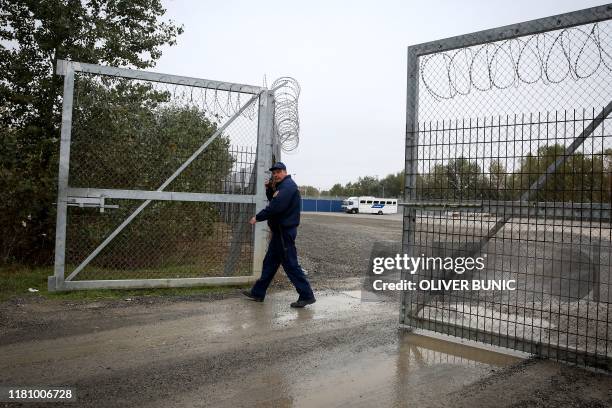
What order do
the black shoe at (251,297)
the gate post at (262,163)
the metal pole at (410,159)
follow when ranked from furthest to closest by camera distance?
1. the gate post at (262,163)
2. the black shoe at (251,297)
3. the metal pole at (410,159)

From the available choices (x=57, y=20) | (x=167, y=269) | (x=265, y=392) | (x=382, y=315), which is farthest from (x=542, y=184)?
(x=57, y=20)

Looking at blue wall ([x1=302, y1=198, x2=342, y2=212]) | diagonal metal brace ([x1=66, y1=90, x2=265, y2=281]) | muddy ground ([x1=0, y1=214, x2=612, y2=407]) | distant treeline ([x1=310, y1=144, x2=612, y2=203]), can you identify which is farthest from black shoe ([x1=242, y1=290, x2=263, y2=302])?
blue wall ([x1=302, y1=198, x2=342, y2=212])

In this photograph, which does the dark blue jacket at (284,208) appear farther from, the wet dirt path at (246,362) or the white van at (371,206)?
the white van at (371,206)

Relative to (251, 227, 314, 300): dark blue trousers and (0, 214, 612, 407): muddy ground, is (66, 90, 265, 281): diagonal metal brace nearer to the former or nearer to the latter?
(0, 214, 612, 407): muddy ground

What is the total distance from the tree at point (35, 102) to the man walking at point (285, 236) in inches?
146

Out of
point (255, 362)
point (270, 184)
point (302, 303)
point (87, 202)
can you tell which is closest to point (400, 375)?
point (255, 362)

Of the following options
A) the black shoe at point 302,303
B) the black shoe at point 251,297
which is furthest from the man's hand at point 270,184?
the black shoe at point 302,303

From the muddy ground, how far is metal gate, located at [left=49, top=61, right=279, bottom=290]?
3.84 ft

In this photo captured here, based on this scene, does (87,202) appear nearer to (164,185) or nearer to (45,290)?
(164,185)

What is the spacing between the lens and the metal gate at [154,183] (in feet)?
21.9

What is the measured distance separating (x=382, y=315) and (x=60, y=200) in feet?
14.9

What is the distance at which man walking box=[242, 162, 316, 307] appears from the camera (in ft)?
20.8

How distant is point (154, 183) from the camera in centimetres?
716

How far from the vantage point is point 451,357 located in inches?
178
